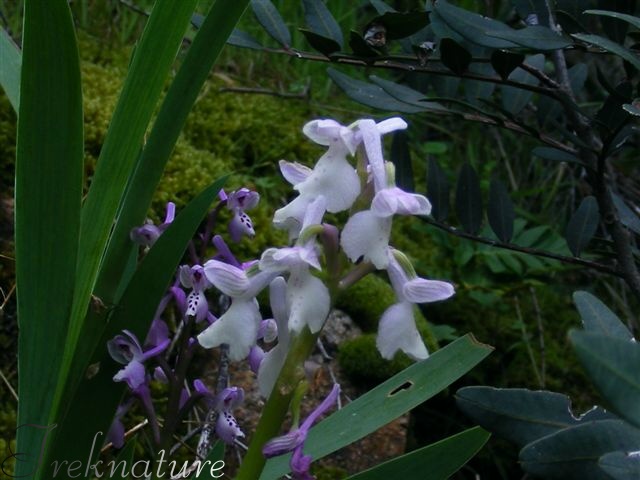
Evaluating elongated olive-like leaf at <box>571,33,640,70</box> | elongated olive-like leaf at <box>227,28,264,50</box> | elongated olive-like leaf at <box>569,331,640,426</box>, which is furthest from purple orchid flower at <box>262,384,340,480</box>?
elongated olive-like leaf at <box>227,28,264,50</box>

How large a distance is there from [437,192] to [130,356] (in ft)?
2.25

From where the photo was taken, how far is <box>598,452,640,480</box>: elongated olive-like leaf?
581mm

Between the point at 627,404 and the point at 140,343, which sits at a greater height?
the point at 627,404

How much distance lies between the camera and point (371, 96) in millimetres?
1228

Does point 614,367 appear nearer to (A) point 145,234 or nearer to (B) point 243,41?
(A) point 145,234

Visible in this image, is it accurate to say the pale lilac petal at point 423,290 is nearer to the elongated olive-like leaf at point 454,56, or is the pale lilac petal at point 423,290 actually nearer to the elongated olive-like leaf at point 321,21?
the elongated olive-like leaf at point 454,56

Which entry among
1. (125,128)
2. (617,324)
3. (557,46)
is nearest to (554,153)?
(557,46)

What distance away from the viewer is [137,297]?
87 centimetres

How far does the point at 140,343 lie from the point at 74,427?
10cm

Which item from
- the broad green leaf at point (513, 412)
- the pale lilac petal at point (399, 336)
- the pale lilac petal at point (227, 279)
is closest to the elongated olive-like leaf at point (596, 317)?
the broad green leaf at point (513, 412)

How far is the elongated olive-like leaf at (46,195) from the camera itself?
0.79 m

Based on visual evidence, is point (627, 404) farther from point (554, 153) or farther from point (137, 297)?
point (554, 153)

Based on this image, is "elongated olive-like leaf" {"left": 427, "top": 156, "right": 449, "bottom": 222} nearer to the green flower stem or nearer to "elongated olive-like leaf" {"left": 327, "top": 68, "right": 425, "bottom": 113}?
"elongated olive-like leaf" {"left": 327, "top": 68, "right": 425, "bottom": 113}

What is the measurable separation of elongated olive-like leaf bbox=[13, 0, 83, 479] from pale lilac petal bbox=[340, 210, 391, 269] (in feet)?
0.95
